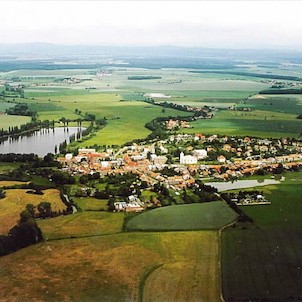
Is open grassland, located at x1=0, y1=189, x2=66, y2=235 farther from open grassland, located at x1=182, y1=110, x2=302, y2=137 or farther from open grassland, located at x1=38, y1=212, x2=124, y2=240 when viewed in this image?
open grassland, located at x1=182, y1=110, x2=302, y2=137

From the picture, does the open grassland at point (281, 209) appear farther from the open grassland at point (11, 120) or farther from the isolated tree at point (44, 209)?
the open grassland at point (11, 120)

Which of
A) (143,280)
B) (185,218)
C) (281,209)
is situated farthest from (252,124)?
(143,280)

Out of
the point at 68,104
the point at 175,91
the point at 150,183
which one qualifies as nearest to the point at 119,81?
the point at 175,91

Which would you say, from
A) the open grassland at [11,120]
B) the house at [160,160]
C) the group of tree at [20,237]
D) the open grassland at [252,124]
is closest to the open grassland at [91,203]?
A: the group of tree at [20,237]

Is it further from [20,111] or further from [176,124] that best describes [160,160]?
[20,111]

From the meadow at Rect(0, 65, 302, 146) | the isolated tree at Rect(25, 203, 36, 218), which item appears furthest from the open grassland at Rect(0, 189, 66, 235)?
the meadow at Rect(0, 65, 302, 146)

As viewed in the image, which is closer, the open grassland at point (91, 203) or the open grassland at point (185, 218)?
the open grassland at point (185, 218)
